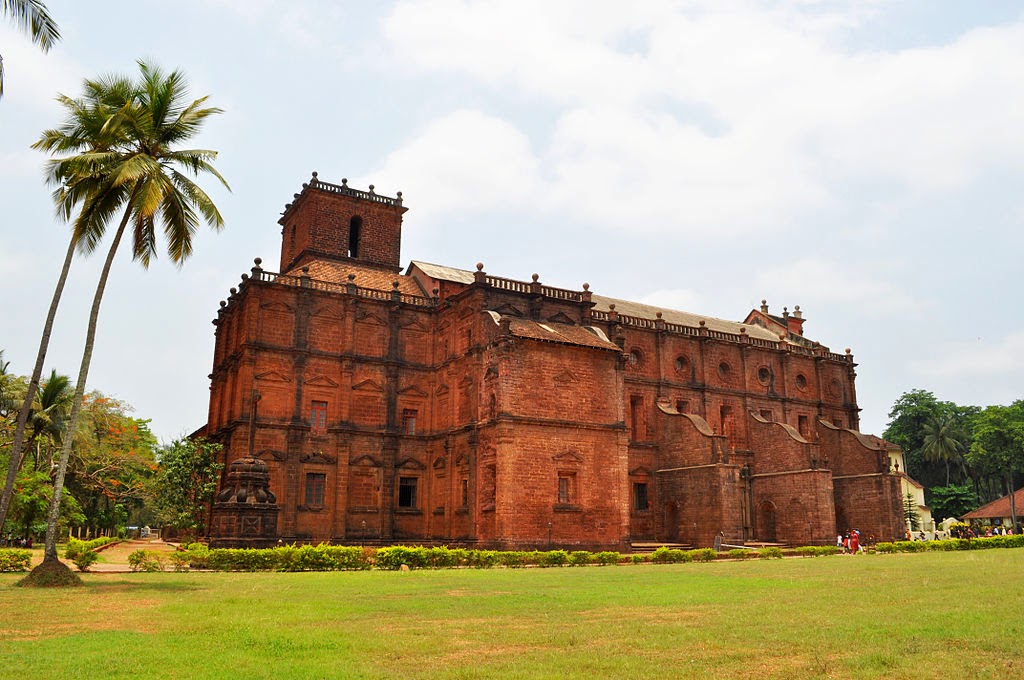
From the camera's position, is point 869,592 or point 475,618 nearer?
point 475,618

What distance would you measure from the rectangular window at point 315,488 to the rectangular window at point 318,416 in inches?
81.0

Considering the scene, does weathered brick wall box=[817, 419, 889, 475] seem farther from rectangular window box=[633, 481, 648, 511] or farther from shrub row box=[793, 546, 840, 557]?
rectangular window box=[633, 481, 648, 511]

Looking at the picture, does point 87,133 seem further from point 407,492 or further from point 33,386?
point 407,492

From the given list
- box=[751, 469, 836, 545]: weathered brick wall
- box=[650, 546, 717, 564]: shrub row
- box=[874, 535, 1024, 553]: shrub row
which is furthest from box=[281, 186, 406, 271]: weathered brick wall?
box=[874, 535, 1024, 553]: shrub row

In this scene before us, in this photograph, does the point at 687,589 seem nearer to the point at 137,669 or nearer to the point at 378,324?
the point at 137,669

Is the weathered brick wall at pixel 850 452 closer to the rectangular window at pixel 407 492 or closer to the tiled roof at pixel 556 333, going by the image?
the tiled roof at pixel 556 333

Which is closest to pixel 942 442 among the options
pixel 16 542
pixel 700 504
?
pixel 700 504

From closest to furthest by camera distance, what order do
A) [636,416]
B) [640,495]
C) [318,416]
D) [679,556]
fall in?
1. [679,556]
2. [318,416]
3. [640,495]
4. [636,416]

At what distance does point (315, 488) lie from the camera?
34.5 m

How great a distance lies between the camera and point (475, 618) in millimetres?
11414

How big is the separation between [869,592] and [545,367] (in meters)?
20.4

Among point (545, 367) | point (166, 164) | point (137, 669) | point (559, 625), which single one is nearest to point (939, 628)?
point (559, 625)

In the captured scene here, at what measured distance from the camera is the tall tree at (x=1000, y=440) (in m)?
62.9

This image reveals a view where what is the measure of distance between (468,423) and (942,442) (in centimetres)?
5362
